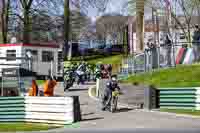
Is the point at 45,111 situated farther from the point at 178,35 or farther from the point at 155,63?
the point at 178,35

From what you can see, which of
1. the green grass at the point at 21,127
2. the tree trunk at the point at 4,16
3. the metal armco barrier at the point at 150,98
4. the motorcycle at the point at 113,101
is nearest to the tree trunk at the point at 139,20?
the tree trunk at the point at 4,16

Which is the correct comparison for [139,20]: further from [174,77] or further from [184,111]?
[184,111]

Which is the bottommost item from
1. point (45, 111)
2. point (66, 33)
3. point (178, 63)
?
point (45, 111)

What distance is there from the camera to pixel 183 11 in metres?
64.4

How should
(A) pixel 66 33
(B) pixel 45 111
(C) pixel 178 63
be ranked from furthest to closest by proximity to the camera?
(A) pixel 66 33
(C) pixel 178 63
(B) pixel 45 111

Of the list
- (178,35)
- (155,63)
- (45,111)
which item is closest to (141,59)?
(155,63)

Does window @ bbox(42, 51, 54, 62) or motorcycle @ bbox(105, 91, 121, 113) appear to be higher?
window @ bbox(42, 51, 54, 62)

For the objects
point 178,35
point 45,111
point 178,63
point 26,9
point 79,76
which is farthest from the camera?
point 178,35

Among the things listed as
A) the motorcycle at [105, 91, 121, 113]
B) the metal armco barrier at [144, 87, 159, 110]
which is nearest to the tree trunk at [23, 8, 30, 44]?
the metal armco barrier at [144, 87, 159, 110]

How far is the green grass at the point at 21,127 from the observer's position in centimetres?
1925

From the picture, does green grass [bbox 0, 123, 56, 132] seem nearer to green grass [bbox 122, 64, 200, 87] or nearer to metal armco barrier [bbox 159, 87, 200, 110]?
metal armco barrier [bbox 159, 87, 200, 110]

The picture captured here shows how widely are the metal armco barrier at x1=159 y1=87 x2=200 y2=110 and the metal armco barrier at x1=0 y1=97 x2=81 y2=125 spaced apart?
13.9ft

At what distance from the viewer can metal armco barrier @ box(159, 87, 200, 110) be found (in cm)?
2220

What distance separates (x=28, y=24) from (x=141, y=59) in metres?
25.3
